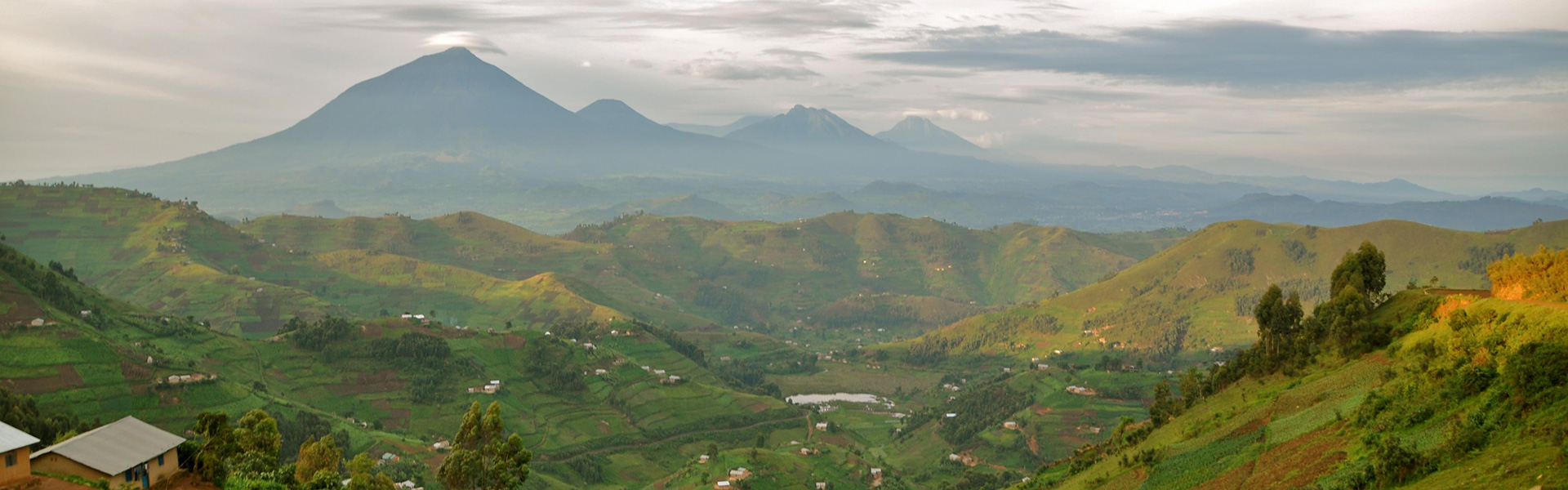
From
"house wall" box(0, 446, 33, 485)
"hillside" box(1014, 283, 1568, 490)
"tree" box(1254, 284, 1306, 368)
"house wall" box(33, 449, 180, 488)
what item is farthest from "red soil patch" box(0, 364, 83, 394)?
"tree" box(1254, 284, 1306, 368)

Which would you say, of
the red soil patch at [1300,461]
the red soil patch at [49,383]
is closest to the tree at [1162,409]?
the red soil patch at [1300,461]

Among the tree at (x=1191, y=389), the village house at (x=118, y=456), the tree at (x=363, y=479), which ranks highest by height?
the village house at (x=118, y=456)

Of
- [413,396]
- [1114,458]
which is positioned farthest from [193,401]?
[1114,458]

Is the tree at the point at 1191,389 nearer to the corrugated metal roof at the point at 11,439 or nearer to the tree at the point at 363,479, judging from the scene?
the tree at the point at 363,479

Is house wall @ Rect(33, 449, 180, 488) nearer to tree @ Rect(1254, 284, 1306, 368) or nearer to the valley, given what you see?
the valley

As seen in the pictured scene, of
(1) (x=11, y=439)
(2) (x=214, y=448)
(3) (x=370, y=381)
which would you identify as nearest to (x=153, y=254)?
(3) (x=370, y=381)

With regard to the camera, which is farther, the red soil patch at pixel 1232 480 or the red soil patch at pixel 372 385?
the red soil patch at pixel 372 385

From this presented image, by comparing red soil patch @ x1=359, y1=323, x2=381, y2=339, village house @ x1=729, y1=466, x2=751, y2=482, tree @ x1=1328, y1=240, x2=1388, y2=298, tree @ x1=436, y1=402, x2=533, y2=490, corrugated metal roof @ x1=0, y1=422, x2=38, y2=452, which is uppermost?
tree @ x1=1328, y1=240, x2=1388, y2=298
